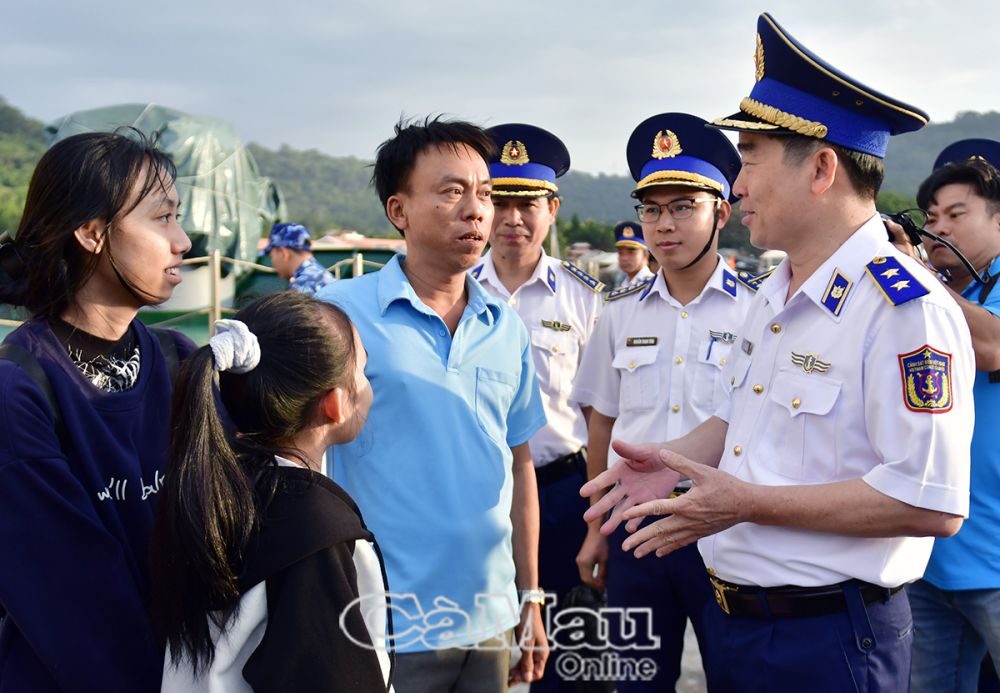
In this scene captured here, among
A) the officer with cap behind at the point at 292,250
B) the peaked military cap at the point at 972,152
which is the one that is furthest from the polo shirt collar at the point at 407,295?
the officer with cap behind at the point at 292,250

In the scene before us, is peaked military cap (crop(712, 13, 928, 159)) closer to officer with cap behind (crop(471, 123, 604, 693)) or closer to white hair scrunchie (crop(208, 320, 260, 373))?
white hair scrunchie (crop(208, 320, 260, 373))

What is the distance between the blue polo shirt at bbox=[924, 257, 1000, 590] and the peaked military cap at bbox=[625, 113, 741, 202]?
42.1 inches

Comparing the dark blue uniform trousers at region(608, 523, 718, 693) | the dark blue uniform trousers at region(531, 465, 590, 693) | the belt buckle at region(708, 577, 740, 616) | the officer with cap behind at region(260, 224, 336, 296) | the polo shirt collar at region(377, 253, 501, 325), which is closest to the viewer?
the belt buckle at region(708, 577, 740, 616)

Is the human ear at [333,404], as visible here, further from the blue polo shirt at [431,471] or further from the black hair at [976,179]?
the black hair at [976,179]

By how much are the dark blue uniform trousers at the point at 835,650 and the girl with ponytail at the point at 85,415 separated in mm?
1305

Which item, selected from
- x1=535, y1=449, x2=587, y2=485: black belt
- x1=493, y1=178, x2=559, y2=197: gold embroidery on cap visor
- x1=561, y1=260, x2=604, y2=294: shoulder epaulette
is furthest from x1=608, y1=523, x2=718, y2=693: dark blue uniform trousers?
x1=493, y1=178, x2=559, y2=197: gold embroidery on cap visor

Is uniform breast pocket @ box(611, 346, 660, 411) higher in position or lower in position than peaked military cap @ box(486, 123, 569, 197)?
lower

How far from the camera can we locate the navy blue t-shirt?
5.02 ft

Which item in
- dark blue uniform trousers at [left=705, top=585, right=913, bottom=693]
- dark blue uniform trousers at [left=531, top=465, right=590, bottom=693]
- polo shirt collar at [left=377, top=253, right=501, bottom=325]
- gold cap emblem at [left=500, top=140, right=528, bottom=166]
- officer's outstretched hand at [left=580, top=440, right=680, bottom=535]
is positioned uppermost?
gold cap emblem at [left=500, top=140, right=528, bottom=166]

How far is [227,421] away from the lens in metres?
1.66

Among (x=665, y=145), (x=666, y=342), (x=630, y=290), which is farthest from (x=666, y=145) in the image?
(x=666, y=342)

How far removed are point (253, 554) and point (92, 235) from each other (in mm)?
796

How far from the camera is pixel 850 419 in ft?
5.93

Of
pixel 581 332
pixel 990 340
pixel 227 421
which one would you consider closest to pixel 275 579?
pixel 227 421
